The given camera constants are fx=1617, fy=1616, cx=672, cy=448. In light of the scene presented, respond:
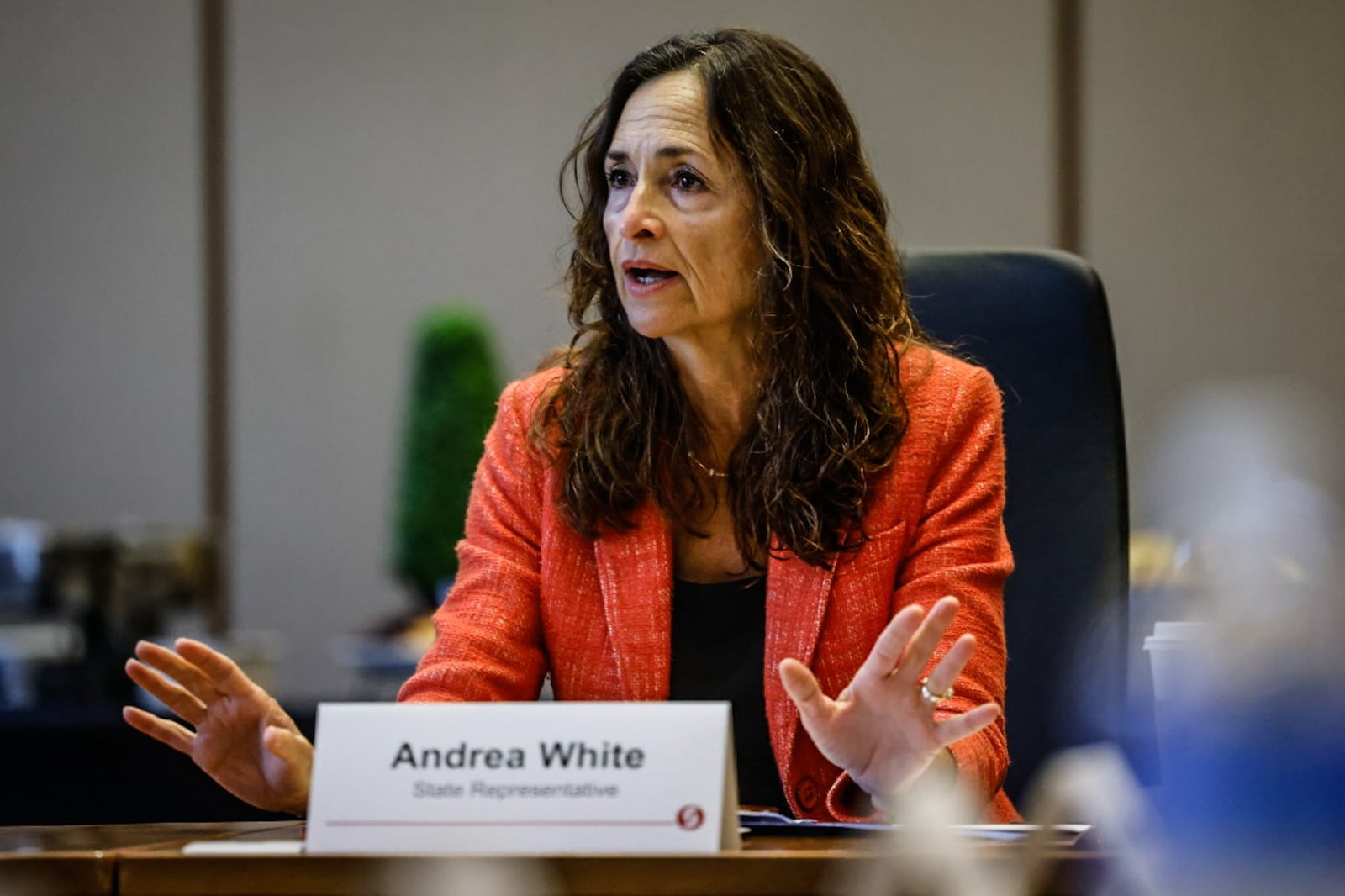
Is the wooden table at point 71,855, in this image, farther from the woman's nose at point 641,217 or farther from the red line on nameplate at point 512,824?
the woman's nose at point 641,217

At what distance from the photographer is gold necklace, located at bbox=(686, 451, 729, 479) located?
172 centimetres

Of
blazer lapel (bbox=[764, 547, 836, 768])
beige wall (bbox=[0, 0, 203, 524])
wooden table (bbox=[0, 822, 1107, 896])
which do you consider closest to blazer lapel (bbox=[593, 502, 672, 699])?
blazer lapel (bbox=[764, 547, 836, 768])

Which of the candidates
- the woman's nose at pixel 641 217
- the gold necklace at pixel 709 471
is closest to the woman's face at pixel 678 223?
the woman's nose at pixel 641 217

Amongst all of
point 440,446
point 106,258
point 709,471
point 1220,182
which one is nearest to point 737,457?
point 709,471

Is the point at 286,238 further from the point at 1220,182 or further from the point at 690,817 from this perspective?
the point at 690,817

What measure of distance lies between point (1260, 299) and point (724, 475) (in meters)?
3.41

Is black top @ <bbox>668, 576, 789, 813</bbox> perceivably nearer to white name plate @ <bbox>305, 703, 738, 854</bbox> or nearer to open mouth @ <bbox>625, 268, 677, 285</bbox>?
open mouth @ <bbox>625, 268, 677, 285</bbox>

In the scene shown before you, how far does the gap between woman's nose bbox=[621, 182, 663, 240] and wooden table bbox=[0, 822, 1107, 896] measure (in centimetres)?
85

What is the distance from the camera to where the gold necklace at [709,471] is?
1723 millimetres

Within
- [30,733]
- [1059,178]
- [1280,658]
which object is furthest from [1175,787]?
[1059,178]

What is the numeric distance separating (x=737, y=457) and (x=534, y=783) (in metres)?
0.85

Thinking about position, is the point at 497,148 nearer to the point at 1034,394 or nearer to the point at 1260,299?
the point at 1260,299

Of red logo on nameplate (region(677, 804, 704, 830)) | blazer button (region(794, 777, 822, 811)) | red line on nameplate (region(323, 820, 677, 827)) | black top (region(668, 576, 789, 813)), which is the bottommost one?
blazer button (region(794, 777, 822, 811))

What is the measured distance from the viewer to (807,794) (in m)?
1.52
